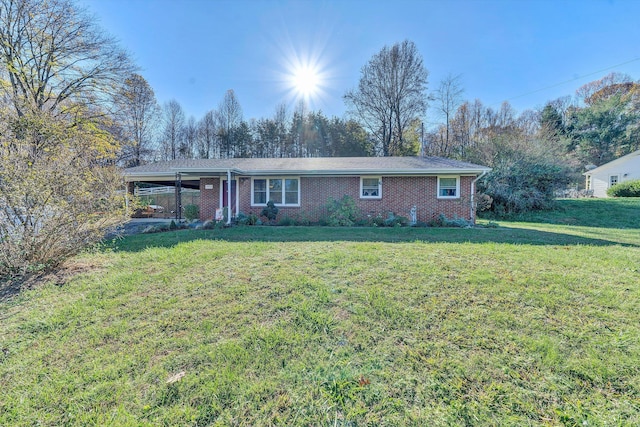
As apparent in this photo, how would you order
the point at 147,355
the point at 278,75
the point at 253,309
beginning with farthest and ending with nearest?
the point at 278,75 < the point at 253,309 < the point at 147,355

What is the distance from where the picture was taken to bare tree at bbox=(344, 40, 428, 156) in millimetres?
21953

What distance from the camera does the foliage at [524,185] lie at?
47.9 feet

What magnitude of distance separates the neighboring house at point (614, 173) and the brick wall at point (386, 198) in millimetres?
20219

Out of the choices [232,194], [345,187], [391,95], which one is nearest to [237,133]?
[391,95]

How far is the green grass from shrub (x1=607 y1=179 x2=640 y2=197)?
2142 cm

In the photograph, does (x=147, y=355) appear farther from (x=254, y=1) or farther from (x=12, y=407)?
(x=254, y=1)

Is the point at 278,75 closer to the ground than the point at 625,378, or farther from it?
farther from it

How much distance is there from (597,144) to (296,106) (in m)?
33.7

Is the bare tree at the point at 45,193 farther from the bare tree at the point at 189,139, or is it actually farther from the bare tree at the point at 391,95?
the bare tree at the point at 391,95

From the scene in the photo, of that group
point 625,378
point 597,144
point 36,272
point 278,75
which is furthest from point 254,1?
point 597,144

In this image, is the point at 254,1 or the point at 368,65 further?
the point at 368,65

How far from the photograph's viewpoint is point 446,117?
26.2 m

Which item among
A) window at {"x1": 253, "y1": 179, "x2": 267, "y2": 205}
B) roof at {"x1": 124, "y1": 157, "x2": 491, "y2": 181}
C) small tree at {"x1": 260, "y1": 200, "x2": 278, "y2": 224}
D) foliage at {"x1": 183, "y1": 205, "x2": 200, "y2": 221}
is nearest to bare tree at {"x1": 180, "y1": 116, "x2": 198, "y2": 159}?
roof at {"x1": 124, "y1": 157, "x2": 491, "y2": 181}

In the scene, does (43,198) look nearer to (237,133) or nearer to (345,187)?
(345,187)
